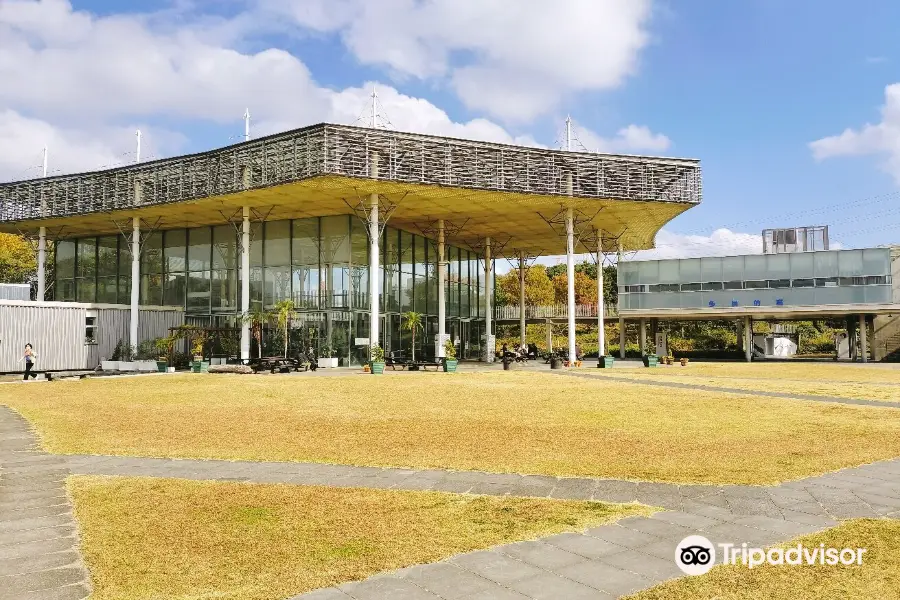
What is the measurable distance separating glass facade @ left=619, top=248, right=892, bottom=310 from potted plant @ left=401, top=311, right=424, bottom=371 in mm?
14548

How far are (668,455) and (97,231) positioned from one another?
44.6 metres

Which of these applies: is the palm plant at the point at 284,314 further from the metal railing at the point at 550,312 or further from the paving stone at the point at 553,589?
the paving stone at the point at 553,589

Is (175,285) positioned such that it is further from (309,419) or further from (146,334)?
(309,419)

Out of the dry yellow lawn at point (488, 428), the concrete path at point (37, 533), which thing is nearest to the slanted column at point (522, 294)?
the dry yellow lawn at point (488, 428)

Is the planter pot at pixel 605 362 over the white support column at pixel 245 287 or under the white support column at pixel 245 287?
under

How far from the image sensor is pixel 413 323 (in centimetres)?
3678

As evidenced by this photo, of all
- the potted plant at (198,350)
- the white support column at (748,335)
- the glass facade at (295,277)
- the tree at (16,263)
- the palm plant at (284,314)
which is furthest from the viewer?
the tree at (16,263)

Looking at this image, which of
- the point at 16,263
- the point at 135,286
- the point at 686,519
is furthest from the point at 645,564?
the point at 16,263

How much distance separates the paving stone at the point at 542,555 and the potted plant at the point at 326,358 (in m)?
31.4

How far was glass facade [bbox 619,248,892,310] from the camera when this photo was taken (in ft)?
136

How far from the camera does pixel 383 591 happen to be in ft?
15.8

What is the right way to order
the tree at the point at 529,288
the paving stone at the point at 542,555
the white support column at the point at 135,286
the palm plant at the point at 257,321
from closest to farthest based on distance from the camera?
the paving stone at the point at 542,555, the palm plant at the point at 257,321, the white support column at the point at 135,286, the tree at the point at 529,288

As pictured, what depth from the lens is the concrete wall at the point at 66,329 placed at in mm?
32969

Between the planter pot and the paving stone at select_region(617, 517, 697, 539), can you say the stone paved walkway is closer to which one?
the paving stone at select_region(617, 517, 697, 539)
